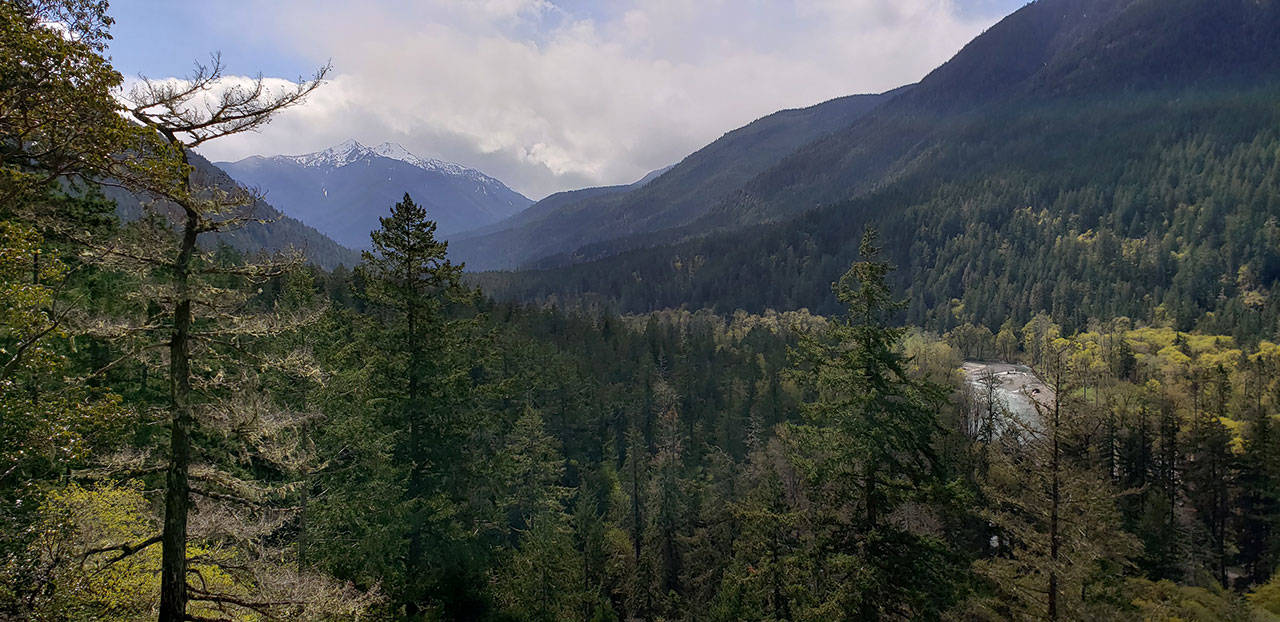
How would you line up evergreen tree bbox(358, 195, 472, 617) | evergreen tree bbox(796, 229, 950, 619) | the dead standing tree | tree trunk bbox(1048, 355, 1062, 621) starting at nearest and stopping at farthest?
1. the dead standing tree
2. evergreen tree bbox(796, 229, 950, 619)
3. tree trunk bbox(1048, 355, 1062, 621)
4. evergreen tree bbox(358, 195, 472, 617)

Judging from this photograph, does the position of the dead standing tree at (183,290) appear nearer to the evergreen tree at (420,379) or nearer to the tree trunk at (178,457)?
the tree trunk at (178,457)

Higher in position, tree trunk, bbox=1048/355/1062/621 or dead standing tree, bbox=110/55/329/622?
dead standing tree, bbox=110/55/329/622

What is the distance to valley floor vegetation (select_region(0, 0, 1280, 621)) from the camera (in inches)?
293

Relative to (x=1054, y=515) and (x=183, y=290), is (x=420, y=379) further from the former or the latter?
(x=1054, y=515)

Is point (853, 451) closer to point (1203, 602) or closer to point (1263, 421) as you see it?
point (1203, 602)

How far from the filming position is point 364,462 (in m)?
16.8

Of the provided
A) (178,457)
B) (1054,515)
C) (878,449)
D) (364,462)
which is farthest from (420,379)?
A: (1054,515)

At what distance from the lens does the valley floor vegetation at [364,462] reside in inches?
293

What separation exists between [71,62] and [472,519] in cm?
1534

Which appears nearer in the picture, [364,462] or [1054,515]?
[1054,515]

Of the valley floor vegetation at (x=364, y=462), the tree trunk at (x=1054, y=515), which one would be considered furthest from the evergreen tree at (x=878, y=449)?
the tree trunk at (x=1054, y=515)

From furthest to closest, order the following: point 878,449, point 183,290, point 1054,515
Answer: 1. point 1054,515
2. point 878,449
3. point 183,290

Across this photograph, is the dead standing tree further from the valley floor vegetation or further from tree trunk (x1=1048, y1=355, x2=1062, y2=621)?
tree trunk (x1=1048, y1=355, x2=1062, y2=621)

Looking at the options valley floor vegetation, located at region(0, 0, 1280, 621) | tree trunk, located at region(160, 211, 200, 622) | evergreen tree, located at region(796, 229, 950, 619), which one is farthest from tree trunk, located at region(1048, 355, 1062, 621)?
tree trunk, located at region(160, 211, 200, 622)
